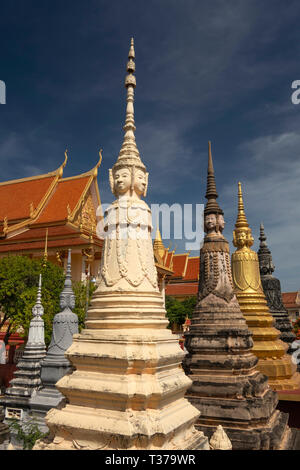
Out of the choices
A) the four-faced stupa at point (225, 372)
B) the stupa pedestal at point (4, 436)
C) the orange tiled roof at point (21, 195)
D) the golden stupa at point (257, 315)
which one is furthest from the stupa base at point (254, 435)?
the orange tiled roof at point (21, 195)

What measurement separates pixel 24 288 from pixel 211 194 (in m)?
11.9

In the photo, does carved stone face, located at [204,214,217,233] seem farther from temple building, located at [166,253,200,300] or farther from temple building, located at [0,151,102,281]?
temple building, located at [166,253,200,300]

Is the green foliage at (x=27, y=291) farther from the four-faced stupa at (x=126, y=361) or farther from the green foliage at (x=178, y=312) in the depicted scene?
the green foliage at (x=178, y=312)

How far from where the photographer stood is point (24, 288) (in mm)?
16078

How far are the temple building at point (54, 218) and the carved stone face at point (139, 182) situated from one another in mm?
13411

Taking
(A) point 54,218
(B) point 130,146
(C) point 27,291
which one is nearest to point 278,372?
(B) point 130,146

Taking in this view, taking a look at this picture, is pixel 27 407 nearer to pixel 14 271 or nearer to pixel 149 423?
pixel 149 423

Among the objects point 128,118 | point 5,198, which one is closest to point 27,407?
point 128,118

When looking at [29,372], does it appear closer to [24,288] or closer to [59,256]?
[24,288]

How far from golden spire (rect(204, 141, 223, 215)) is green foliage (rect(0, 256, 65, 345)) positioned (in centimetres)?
972

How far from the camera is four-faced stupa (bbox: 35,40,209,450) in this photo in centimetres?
315

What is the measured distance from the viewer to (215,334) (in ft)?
18.9

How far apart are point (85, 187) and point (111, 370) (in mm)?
24694

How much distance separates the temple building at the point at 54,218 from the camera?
21.5 m
